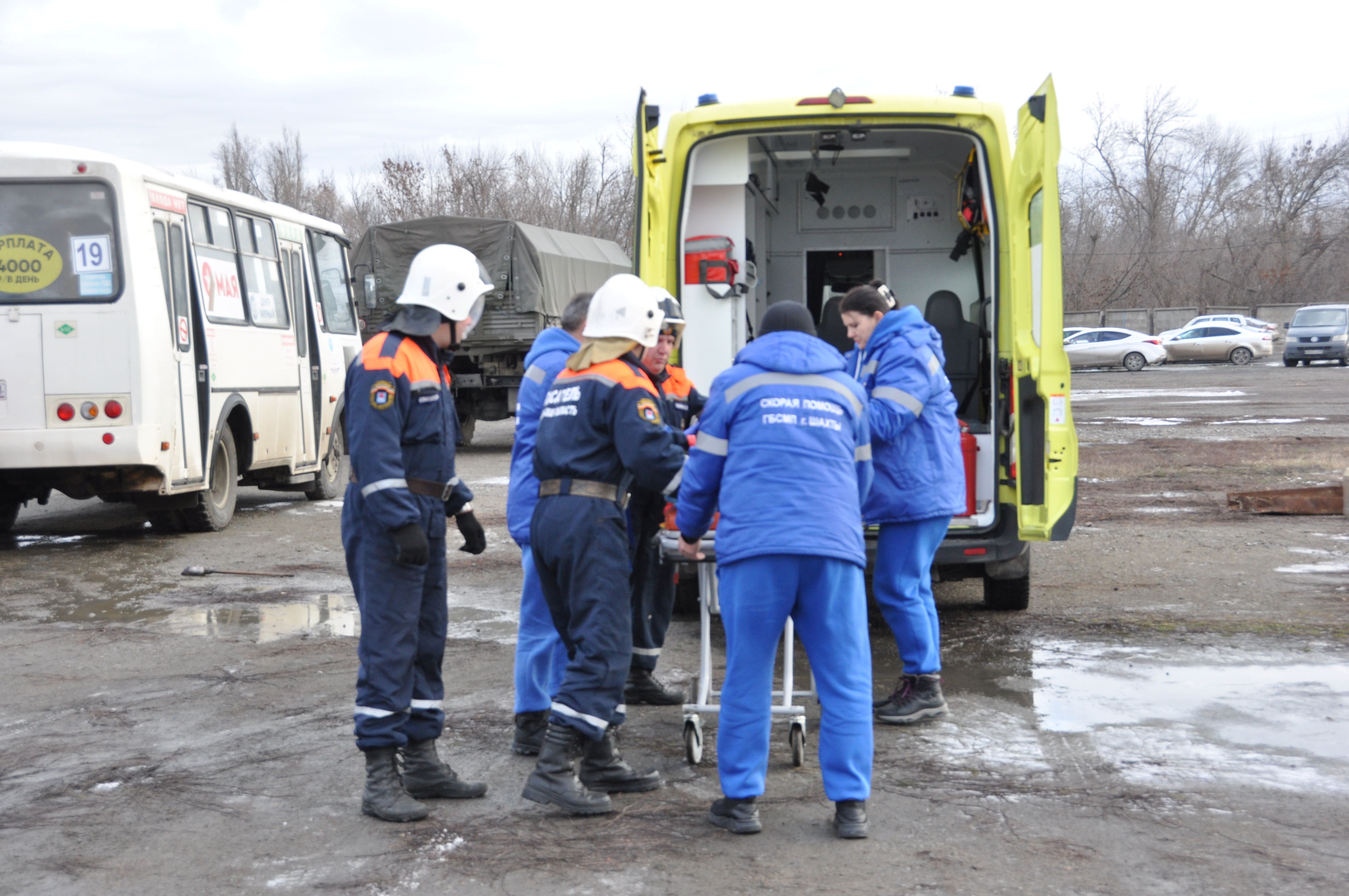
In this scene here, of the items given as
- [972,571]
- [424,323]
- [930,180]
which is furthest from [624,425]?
[930,180]

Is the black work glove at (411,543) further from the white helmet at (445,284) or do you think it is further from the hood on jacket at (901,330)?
the hood on jacket at (901,330)

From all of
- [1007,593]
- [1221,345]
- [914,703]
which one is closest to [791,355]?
[914,703]

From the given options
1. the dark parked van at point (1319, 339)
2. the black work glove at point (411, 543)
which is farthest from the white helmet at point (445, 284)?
the dark parked van at point (1319, 339)

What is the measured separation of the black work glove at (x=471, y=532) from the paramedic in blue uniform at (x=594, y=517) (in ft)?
0.93

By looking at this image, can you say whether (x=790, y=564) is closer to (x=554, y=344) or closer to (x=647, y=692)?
(x=554, y=344)

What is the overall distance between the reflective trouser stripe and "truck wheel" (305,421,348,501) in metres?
9.77

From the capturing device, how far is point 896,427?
520 centimetres

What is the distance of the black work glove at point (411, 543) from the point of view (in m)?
4.09

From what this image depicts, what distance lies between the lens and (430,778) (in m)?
4.39

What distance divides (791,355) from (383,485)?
1348 mm

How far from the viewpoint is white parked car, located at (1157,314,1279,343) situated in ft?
139

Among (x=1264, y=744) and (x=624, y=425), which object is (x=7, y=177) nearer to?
(x=624, y=425)

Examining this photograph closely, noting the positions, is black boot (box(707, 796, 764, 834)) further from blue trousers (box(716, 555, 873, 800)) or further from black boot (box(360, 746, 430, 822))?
black boot (box(360, 746, 430, 822))

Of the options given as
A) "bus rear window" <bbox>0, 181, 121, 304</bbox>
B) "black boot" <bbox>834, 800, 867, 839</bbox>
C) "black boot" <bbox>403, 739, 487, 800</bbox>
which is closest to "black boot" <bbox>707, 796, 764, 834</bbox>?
"black boot" <bbox>834, 800, 867, 839</bbox>
